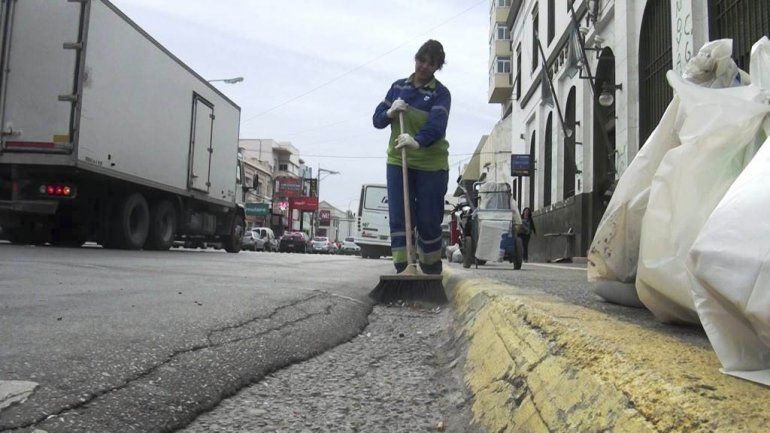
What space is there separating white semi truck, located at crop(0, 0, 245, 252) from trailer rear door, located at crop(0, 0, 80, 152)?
16 millimetres

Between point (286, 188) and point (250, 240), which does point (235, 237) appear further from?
point (286, 188)

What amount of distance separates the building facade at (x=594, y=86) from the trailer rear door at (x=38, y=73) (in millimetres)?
9667

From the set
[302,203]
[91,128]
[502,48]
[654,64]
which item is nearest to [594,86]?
[654,64]

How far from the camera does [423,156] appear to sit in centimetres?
516

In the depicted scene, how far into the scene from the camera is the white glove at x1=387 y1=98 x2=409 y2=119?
511cm

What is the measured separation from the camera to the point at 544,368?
150 centimetres

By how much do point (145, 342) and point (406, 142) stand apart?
2924mm

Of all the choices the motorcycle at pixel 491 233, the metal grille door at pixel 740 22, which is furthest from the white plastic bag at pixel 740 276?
the motorcycle at pixel 491 233

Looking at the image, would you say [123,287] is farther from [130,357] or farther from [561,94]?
[561,94]

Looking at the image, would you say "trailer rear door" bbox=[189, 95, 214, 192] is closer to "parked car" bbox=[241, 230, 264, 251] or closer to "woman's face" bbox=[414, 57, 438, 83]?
"woman's face" bbox=[414, 57, 438, 83]

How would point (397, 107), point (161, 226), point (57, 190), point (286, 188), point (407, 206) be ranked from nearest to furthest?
point (407, 206) → point (397, 107) → point (57, 190) → point (161, 226) → point (286, 188)

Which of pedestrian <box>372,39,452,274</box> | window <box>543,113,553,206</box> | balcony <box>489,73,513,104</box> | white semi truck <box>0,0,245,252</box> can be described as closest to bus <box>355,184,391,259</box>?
window <box>543,113,553,206</box>

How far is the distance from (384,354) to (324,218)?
100m

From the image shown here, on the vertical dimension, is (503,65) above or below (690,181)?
above
